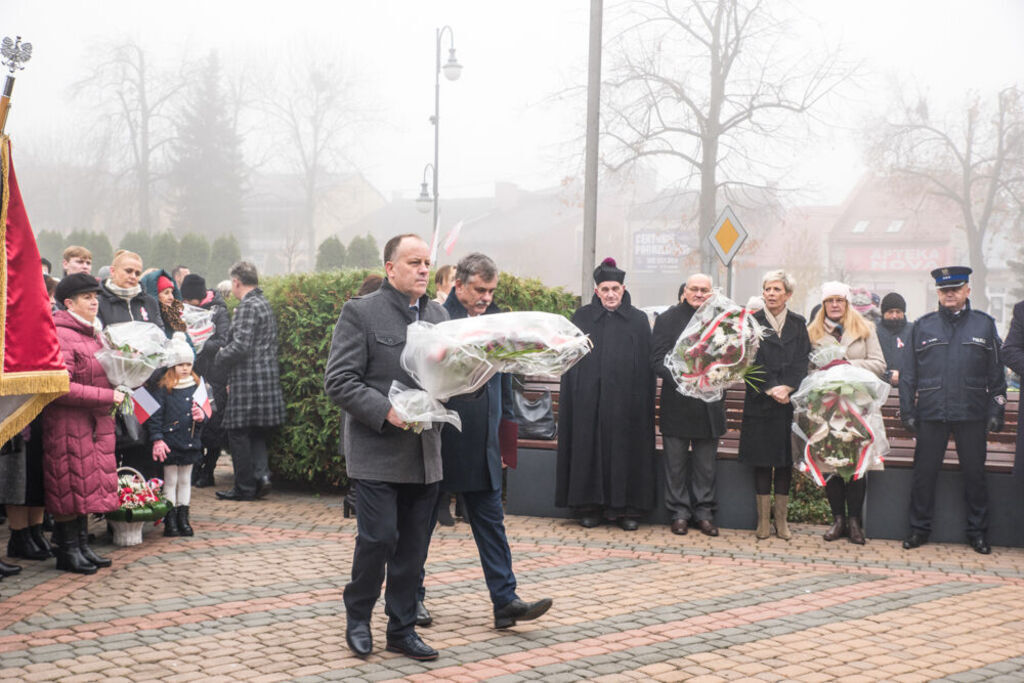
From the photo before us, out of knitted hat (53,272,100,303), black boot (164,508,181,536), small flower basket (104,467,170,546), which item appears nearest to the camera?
knitted hat (53,272,100,303)

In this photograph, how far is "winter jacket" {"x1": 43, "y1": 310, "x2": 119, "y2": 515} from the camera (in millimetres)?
6715

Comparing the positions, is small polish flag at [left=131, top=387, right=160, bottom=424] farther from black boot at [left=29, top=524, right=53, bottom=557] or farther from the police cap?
the police cap

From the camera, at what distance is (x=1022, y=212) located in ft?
109

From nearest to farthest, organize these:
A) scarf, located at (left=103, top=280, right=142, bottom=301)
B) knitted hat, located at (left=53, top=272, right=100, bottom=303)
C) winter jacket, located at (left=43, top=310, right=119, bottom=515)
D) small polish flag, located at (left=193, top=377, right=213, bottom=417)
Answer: winter jacket, located at (left=43, top=310, right=119, bottom=515) → knitted hat, located at (left=53, top=272, right=100, bottom=303) → scarf, located at (left=103, top=280, right=142, bottom=301) → small polish flag, located at (left=193, top=377, right=213, bottom=417)

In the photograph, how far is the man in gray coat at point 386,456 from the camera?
4.95 m

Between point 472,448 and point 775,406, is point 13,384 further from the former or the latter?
point 775,406

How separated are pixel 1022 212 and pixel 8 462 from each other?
109ft

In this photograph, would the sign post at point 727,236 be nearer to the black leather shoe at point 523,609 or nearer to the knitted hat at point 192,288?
the knitted hat at point 192,288

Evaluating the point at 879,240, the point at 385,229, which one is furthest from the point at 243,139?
the point at 879,240

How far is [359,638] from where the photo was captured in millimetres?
5086

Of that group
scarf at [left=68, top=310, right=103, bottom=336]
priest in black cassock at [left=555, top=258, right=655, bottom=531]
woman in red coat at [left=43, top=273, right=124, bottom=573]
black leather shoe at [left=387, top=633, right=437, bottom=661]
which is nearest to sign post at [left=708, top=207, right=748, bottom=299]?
priest in black cassock at [left=555, top=258, right=655, bottom=531]

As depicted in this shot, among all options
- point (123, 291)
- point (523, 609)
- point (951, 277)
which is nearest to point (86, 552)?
point (123, 291)

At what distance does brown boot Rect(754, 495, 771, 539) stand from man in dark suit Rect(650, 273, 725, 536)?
14.4 inches

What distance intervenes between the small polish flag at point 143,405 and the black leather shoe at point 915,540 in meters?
5.94
